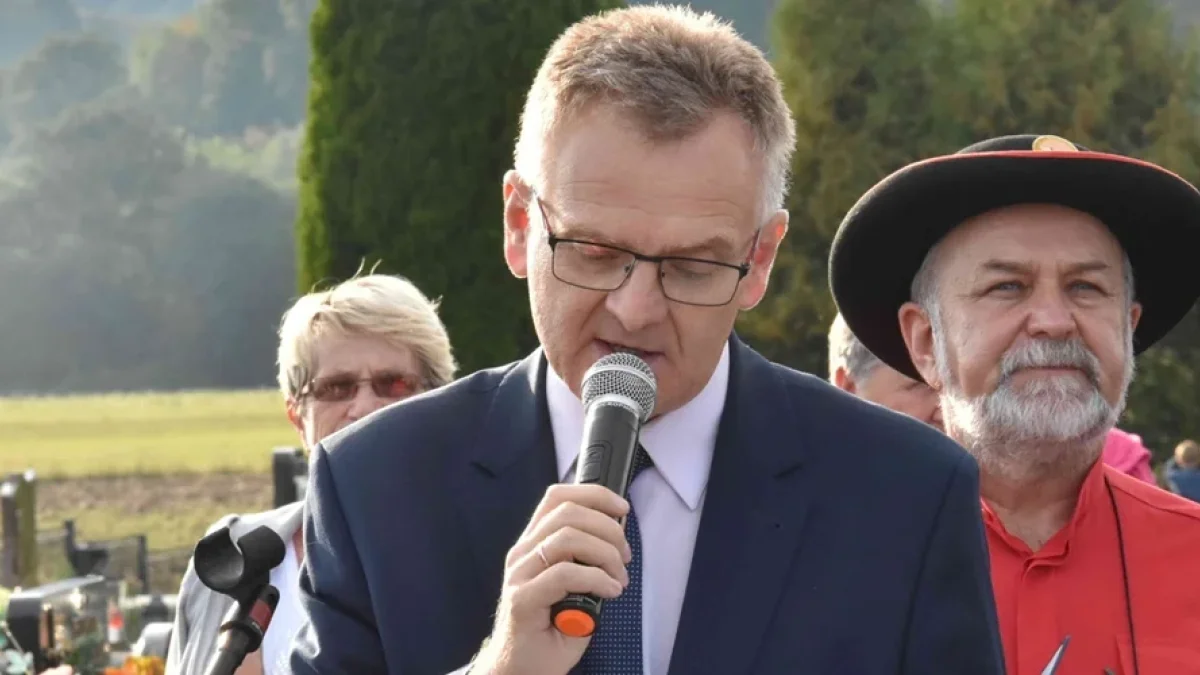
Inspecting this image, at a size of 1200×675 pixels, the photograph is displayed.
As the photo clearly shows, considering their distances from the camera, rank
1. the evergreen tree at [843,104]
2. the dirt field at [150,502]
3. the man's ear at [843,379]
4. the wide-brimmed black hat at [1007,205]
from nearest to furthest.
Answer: the wide-brimmed black hat at [1007,205] < the man's ear at [843,379] < the evergreen tree at [843,104] < the dirt field at [150,502]

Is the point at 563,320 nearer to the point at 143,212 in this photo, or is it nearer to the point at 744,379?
the point at 744,379

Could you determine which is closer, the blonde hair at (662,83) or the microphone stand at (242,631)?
the blonde hair at (662,83)

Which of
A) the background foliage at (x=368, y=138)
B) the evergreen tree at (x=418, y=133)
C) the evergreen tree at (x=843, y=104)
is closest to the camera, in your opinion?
the evergreen tree at (x=418, y=133)

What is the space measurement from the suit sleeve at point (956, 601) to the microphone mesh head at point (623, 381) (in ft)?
1.63

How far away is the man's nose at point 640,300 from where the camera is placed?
2.39 m

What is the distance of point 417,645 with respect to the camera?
2.50 meters

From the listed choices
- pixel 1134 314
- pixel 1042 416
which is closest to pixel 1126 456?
pixel 1134 314

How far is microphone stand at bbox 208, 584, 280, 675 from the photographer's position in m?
2.69

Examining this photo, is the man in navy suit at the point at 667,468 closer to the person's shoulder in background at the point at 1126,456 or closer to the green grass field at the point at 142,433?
the person's shoulder in background at the point at 1126,456

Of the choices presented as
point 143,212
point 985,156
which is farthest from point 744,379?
point 143,212

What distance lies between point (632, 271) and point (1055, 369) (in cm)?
132

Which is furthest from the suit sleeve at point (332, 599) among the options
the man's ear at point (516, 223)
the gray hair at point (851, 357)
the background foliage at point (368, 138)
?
the gray hair at point (851, 357)

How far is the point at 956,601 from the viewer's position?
2502 millimetres

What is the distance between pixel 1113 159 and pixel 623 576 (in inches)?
73.5
